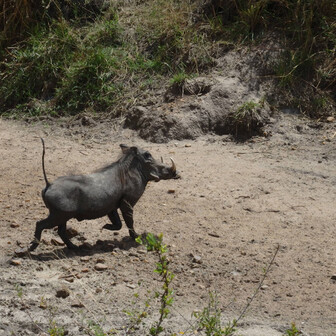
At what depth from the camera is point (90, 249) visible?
6.09 metres

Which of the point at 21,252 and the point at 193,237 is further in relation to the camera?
the point at 193,237

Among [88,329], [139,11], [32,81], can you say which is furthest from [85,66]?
[88,329]

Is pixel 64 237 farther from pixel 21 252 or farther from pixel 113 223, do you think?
pixel 113 223

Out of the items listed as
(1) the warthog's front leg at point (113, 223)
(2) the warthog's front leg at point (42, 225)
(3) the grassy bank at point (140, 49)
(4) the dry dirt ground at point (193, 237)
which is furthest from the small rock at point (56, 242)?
(3) the grassy bank at point (140, 49)

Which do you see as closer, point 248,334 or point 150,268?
point 248,334

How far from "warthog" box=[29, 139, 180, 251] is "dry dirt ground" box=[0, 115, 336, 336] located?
10.6 inches

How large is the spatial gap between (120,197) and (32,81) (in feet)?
14.7

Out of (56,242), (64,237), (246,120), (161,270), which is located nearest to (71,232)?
(56,242)

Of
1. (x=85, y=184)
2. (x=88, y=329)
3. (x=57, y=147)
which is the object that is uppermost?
(x=85, y=184)

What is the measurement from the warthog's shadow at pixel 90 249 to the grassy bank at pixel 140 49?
345cm

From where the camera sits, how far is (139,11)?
35.8 ft

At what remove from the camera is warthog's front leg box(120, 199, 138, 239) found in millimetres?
6184

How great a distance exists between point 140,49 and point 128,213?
4620 mm

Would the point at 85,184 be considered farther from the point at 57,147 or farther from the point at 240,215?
the point at 57,147
